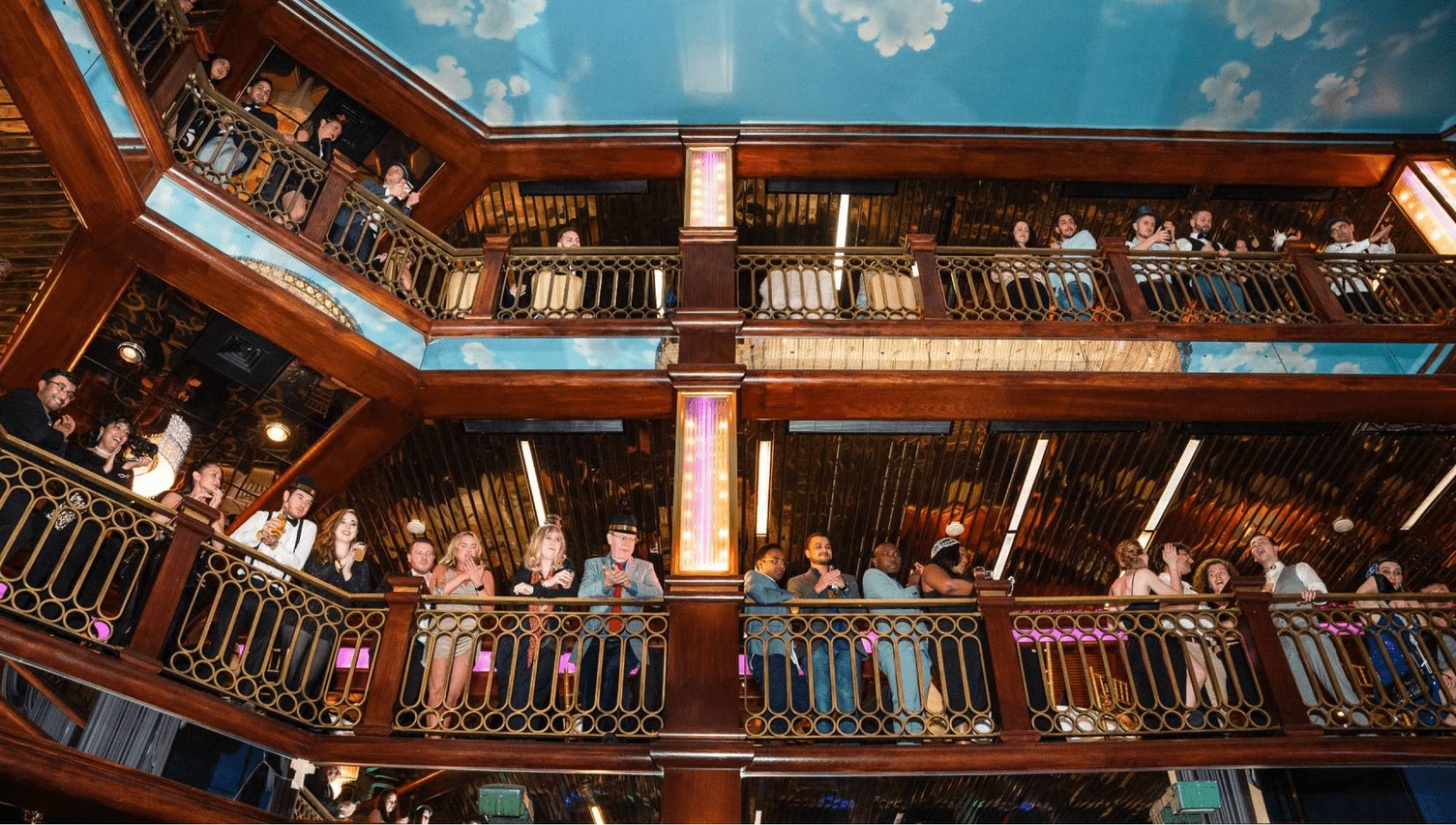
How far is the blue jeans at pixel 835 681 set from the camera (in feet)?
17.5

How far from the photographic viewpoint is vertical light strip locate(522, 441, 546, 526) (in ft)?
25.9

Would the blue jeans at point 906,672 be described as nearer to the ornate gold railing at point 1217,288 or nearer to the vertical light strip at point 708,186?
the ornate gold railing at point 1217,288

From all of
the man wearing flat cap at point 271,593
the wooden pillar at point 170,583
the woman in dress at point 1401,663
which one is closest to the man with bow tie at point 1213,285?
the woman in dress at point 1401,663

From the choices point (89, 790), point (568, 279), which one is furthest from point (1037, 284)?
point (89, 790)

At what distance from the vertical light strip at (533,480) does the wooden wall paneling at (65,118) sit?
Result: 3.31m

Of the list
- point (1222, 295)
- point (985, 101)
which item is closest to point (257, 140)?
point (985, 101)

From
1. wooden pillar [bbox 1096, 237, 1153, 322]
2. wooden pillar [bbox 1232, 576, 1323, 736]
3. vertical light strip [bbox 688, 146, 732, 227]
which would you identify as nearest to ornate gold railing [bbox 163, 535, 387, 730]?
vertical light strip [bbox 688, 146, 732, 227]

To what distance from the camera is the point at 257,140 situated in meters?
6.68

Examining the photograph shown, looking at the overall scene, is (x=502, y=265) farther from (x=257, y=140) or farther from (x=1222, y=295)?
(x=1222, y=295)

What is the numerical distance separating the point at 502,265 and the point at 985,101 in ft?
15.3

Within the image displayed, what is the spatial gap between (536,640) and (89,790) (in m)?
2.23

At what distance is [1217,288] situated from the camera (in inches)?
306

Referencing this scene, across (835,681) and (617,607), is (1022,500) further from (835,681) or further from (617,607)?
(617,607)

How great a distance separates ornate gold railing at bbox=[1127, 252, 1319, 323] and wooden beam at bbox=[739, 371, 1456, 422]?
2.04ft
